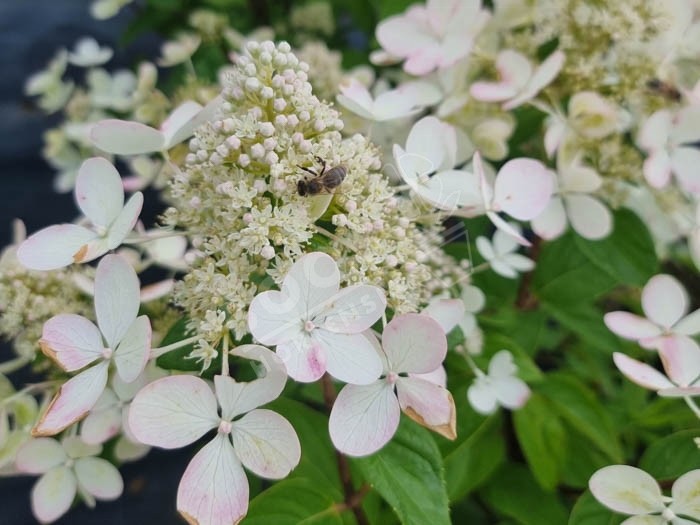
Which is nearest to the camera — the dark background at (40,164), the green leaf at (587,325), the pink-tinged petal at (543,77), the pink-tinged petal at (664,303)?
the pink-tinged petal at (664,303)

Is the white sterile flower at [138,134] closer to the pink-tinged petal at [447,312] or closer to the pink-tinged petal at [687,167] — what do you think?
the pink-tinged petal at [447,312]

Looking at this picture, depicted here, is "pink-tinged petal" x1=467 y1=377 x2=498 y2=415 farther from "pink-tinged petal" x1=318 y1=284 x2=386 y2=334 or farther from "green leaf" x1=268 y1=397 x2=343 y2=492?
"pink-tinged petal" x1=318 y1=284 x2=386 y2=334

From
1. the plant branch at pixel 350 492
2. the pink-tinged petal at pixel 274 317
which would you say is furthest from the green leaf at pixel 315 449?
the pink-tinged petal at pixel 274 317

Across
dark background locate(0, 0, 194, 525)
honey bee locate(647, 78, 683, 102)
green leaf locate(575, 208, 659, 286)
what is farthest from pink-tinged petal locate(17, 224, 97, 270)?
dark background locate(0, 0, 194, 525)

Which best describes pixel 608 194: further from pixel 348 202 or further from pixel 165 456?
pixel 165 456

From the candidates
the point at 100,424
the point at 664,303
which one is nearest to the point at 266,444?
the point at 100,424
